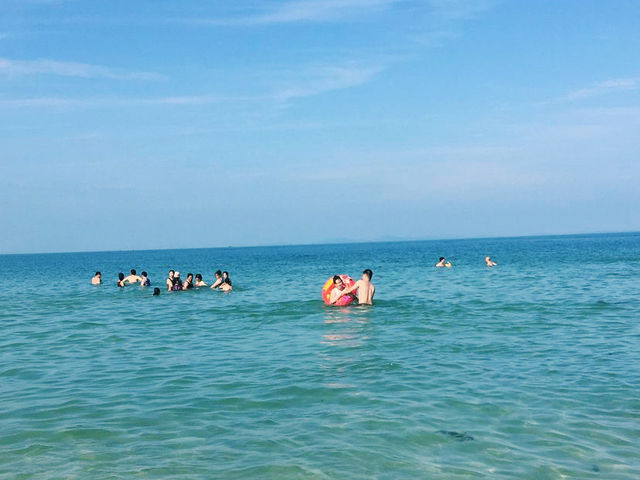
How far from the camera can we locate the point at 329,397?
389 inches

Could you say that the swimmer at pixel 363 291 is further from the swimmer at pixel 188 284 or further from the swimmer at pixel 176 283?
the swimmer at pixel 188 284

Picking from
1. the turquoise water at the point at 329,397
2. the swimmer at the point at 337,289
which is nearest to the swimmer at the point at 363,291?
the swimmer at the point at 337,289

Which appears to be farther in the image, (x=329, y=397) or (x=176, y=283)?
(x=176, y=283)

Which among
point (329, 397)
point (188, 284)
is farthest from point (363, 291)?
point (188, 284)

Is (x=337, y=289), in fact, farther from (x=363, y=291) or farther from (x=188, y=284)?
(x=188, y=284)

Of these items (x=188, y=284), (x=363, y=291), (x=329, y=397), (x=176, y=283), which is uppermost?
(x=363, y=291)

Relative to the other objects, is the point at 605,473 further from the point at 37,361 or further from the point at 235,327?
the point at 235,327

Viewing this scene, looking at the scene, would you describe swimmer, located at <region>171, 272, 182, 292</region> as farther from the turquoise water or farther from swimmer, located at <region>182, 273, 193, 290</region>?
the turquoise water

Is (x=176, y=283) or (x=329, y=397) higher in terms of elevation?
(x=176, y=283)

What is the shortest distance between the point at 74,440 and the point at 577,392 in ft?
25.7

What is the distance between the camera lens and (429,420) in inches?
336

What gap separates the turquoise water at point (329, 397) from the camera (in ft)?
23.4

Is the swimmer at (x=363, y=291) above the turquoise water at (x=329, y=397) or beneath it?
above

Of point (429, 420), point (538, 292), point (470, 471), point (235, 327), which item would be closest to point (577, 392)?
point (429, 420)
